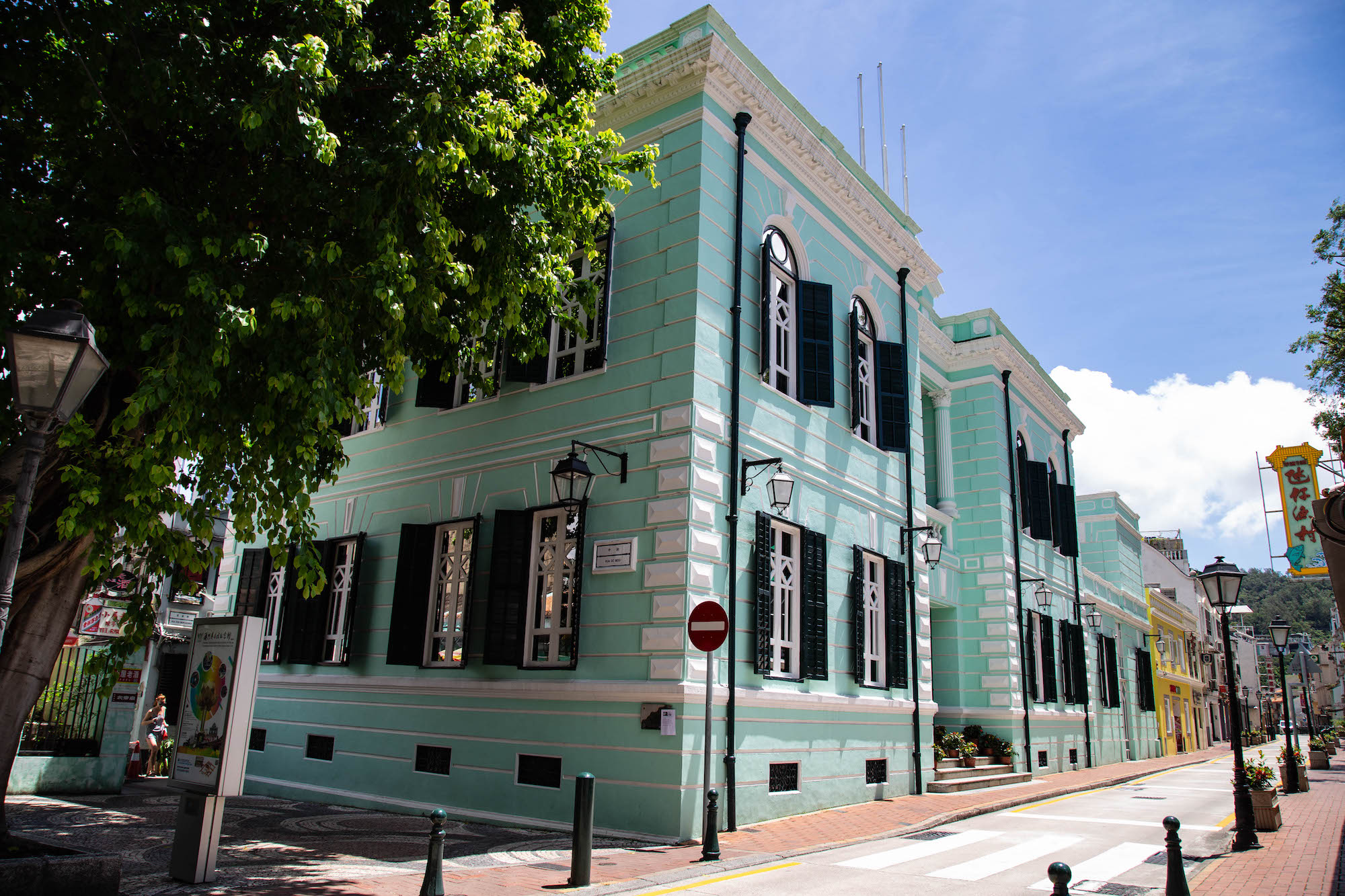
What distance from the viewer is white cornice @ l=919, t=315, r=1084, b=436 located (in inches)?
913

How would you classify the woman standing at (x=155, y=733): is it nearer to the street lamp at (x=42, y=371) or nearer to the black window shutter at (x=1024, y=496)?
the street lamp at (x=42, y=371)

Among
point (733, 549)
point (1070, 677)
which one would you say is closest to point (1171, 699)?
point (1070, 677)

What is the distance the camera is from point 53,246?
26.1 feet

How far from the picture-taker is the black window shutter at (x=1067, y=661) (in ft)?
79.5

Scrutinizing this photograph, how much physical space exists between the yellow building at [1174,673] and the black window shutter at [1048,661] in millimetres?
14598

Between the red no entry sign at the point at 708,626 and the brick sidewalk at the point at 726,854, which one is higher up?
the red no entry sign at the point at 708,626

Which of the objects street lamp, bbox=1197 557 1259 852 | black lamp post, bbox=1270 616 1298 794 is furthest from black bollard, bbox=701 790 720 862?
black lamp post, bbox=1270 616 1298 794

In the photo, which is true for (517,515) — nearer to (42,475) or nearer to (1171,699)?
(42,475)

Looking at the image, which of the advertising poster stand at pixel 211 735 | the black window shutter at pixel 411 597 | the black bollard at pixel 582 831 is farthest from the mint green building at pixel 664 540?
the black bollard at pixel 582 831

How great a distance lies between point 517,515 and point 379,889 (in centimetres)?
575

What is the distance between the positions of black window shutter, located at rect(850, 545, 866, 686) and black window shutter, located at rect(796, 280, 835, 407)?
2.67 metres

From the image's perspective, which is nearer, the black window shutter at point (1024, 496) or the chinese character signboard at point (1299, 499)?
the chinese character signboard at point (1299, 499)

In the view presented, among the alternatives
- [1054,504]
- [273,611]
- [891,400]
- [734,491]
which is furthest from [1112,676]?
[273,611]

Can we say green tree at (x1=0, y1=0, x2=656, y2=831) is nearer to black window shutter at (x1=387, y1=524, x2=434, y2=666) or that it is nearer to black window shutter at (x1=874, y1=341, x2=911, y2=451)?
black window shutter at (x1=387, y1=524, x2=434, y2=666)
